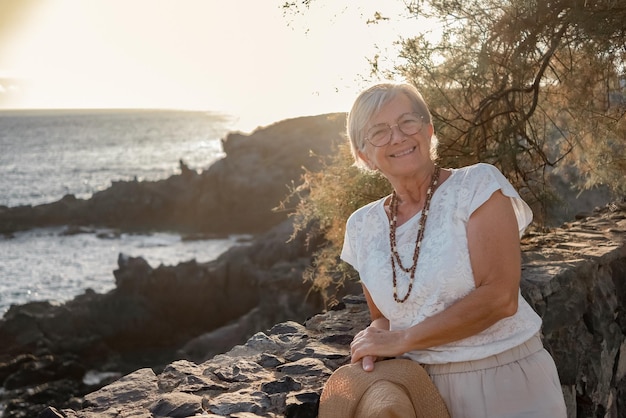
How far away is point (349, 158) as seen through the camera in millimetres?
7352

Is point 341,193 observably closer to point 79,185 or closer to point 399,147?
point 399,147

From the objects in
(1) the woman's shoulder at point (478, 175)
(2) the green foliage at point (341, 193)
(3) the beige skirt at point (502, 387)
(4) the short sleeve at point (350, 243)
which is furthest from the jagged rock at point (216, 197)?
(3) the beige skirt at point (502, 387)

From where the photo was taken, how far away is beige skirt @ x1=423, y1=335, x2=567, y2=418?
99.1 inches

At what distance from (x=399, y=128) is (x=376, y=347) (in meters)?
0.81

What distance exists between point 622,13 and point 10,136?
398ft

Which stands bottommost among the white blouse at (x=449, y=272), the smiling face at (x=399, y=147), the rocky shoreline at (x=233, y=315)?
the rocky shoreline at (x=233, y=315)

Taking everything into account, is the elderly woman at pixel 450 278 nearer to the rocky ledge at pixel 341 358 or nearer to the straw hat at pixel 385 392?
the straw hat at pixel 385 392

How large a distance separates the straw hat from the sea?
782 inches

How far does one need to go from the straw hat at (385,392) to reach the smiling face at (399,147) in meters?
0.72

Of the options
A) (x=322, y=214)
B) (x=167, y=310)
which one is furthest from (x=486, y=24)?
(x=167, y=310)

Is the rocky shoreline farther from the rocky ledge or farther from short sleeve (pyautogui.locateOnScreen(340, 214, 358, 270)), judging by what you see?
short sleeve (pyautogui.locateOnScreen(340, 214, 358, 270))

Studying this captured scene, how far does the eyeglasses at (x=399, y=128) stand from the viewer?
8.72 ft

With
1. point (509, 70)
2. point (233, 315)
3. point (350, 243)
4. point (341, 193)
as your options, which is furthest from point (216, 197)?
point (350, 243)

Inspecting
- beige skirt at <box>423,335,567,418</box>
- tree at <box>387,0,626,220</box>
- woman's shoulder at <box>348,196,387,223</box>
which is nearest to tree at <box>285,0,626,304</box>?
tree at <box>387,0,626,220</box>
